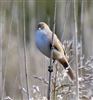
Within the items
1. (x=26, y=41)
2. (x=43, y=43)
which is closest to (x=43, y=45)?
(x=43, y=43)

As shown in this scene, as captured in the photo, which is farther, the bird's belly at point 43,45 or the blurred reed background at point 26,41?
the bird's belly at point 43,45

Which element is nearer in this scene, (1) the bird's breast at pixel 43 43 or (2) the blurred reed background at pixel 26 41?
(2) the blurred reed background at pixel 26 41

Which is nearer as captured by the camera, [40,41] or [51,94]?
[51,94]

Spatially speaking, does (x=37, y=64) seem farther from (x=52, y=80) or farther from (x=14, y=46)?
(x=52, y=80)

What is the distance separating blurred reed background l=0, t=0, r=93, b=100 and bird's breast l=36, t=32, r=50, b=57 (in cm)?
5

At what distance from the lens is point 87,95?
2270mm

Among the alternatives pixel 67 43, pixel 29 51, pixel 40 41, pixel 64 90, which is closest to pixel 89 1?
pixel 29 51

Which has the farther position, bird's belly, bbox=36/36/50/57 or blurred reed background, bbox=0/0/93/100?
bird's belly, bbox=36/36/50/57

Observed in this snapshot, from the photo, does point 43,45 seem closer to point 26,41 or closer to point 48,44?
point 48,44

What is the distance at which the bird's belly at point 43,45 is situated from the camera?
309 centimetres

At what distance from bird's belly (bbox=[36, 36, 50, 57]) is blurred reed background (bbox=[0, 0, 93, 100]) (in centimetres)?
5

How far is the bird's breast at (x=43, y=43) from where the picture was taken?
310 cm

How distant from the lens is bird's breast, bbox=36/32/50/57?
3098mm

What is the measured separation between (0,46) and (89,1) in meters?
2.02
